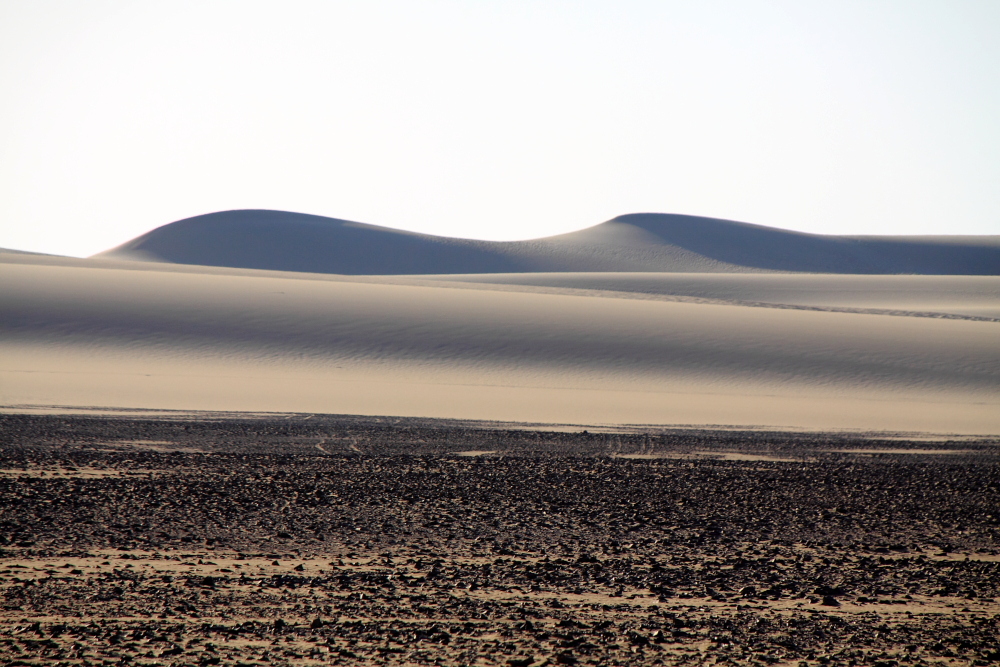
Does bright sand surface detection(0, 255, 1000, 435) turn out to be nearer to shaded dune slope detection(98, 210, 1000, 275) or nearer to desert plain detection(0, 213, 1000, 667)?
desert plain detection(0, 213, 1000, 667)

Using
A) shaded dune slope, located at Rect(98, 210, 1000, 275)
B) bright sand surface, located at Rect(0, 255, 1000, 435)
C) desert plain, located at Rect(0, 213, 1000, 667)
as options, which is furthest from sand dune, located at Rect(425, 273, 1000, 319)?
shaded dune slope, located at Rect(98, 210, 1000, 275)

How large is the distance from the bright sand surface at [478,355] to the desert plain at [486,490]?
158 mm

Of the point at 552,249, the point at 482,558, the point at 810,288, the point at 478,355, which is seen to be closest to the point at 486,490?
the point at 482,558

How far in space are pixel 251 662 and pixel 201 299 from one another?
3035 cm

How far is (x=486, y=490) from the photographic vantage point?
33.9 feet

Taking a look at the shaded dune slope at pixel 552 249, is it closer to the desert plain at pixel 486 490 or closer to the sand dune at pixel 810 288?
the sand dune at pixel 810 288

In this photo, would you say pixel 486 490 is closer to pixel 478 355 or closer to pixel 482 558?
pixel 482 558

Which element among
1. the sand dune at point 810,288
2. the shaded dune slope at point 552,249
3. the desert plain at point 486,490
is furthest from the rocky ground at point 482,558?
the shaded dune slope at point 552,249

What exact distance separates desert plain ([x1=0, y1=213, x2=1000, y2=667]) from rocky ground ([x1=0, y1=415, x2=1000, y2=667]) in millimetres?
35

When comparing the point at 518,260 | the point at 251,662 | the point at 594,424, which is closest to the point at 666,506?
the point at 251,662

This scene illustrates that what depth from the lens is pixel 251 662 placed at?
4.94 metres

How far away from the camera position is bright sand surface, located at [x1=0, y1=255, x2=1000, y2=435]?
20250 millimetres

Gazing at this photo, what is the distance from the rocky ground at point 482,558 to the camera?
5359 mm

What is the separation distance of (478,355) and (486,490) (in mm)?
17250
